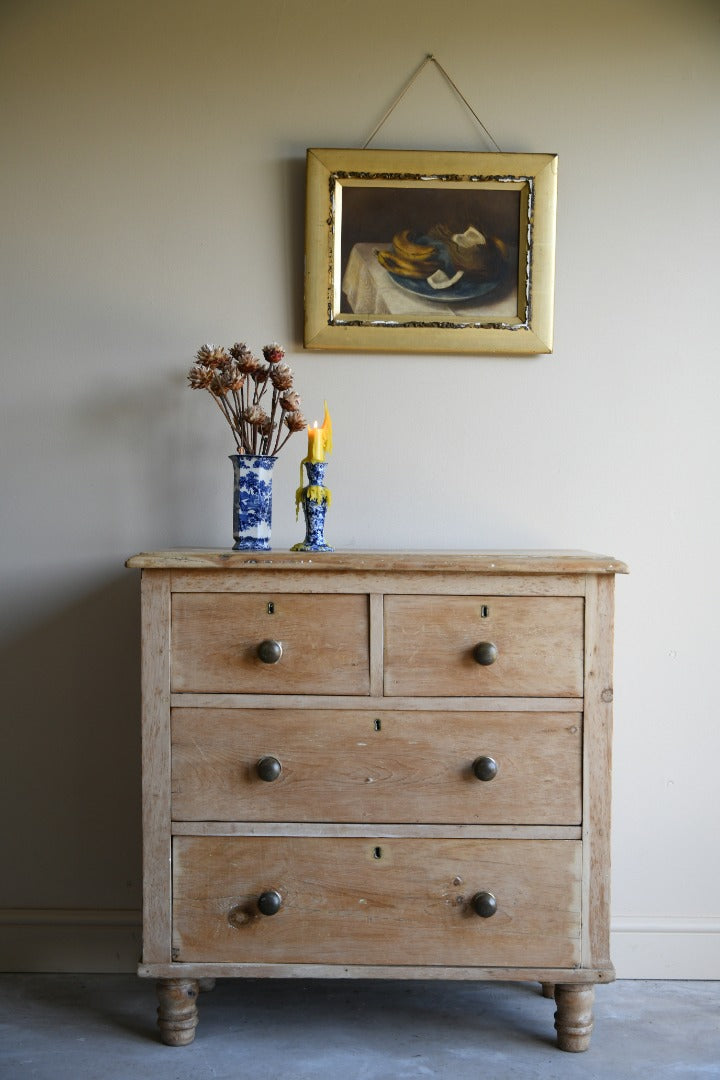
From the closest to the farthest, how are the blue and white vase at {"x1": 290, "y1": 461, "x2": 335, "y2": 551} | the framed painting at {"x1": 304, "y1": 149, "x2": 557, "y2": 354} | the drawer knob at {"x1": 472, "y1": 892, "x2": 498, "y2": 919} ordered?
the drawer knob at {"x1": 472, "y1": 892, "x2": 498, "y2": 919}
the blue and white vase at {"x1": 290, "y1": 461, "x2": 335, "y2": 551}
the framed painting at {"x1": 304, "y1": 149, "x2": 557, "y2": 354}

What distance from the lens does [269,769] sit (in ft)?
6.11

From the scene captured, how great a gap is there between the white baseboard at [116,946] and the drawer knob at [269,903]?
678 mm

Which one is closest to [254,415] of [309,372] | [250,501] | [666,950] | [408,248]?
[250,501]

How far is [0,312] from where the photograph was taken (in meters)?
2.39

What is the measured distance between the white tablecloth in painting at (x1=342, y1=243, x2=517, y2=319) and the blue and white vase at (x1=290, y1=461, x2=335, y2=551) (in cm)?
52

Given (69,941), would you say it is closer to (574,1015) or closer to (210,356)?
(574,1015)

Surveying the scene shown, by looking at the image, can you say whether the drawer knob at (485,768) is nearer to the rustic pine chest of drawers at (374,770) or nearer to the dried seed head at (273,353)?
the rustic pine chest of drawers at (374,770)

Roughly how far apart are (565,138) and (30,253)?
143cm

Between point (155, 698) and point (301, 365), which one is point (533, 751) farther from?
point (301, 365)

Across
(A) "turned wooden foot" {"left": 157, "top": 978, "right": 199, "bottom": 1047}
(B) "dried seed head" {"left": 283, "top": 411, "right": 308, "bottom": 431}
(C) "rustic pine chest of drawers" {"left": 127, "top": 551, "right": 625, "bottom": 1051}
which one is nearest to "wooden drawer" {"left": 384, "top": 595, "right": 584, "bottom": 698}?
(C) "rustic pine chest of drawers" {"left": 127, "top": 551, "right": 625, "bottom": 1051}

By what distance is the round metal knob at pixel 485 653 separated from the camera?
1864mm

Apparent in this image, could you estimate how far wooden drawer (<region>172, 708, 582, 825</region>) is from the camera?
1.89m

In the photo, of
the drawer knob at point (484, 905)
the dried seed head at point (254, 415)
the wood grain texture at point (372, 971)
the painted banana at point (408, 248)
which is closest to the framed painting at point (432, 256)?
the painted banana at point (408, 248)

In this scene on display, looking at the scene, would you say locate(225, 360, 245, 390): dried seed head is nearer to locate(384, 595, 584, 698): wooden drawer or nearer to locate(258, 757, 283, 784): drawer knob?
locate(384, 595, 584, 698): wooden drawer
